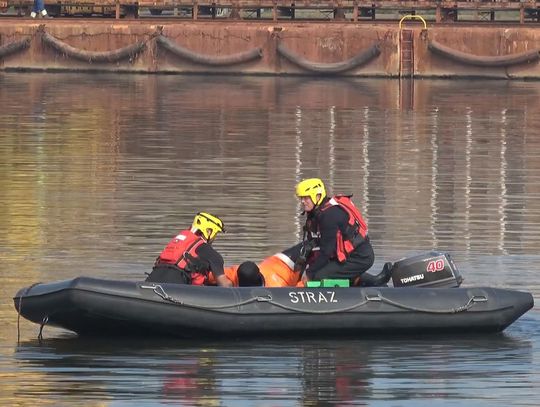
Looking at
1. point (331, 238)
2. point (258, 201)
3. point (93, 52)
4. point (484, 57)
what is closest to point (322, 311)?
point (331, 238)

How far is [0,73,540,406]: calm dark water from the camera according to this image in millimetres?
12859

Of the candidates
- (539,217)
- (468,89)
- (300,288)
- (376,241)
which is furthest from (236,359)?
(468,89)

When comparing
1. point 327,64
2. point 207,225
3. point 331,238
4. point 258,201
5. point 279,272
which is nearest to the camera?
point 207,225

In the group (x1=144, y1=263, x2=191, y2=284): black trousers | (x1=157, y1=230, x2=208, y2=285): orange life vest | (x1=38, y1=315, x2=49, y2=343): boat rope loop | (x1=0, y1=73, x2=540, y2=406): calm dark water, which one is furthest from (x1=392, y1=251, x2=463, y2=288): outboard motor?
(x1=38, y1=315, x2=49, y2=343): boat rope loop

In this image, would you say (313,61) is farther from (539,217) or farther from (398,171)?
(539,217)

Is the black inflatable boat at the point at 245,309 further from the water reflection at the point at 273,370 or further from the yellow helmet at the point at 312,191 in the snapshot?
the yellow helmet at the point at 312,191

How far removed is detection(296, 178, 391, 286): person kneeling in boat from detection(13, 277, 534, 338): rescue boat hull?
66cm

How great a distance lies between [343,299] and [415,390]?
1.81 metres

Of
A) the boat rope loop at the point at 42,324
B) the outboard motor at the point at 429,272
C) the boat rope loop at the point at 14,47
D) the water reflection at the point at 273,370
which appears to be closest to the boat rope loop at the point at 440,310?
the water reflection at the point at 273,370

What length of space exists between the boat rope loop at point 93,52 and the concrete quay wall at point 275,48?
0.10ft

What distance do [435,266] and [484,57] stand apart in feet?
112

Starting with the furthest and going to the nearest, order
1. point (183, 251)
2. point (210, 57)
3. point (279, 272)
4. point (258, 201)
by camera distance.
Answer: point (210, 57) < point (258, 201) < point (279, 272) < point (183, 251)

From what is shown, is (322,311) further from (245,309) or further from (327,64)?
(327,64)

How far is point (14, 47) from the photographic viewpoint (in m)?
50.4
